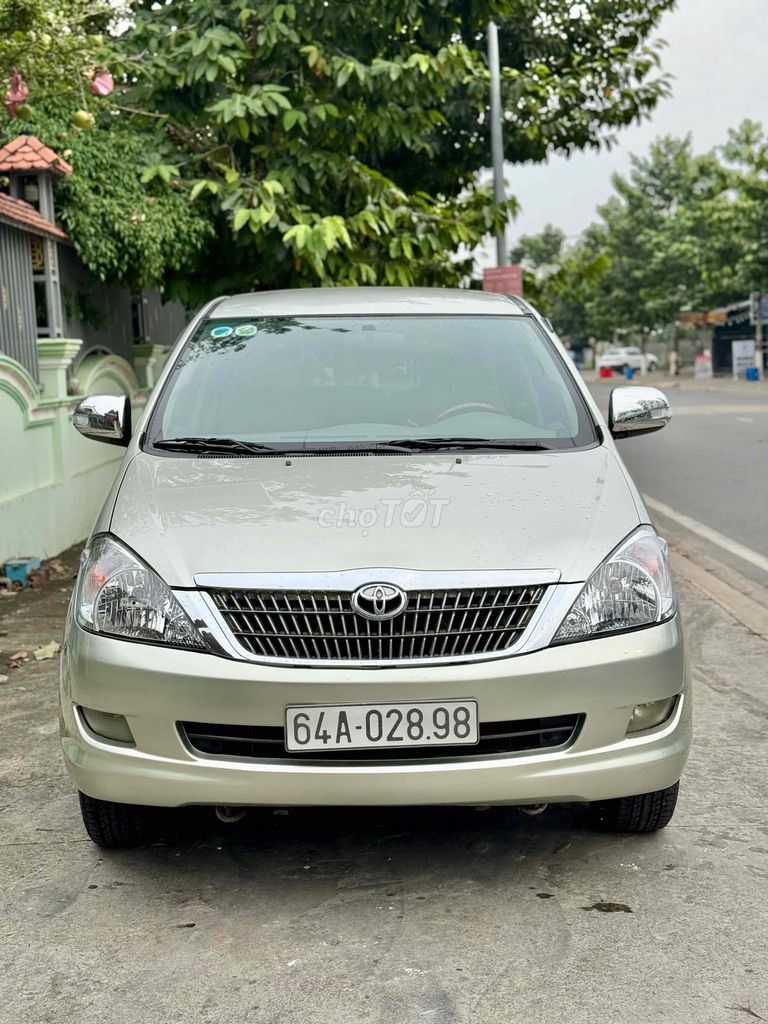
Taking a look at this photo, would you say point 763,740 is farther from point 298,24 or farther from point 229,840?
point 298,24

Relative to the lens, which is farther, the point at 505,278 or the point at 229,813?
the point at 505,278

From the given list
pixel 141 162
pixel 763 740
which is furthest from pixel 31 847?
pixel 141 162

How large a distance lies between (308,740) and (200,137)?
9.15m

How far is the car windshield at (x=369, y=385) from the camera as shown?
13.9 feet

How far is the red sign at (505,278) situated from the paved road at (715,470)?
2.68 m

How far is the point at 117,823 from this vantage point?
3.64 meters

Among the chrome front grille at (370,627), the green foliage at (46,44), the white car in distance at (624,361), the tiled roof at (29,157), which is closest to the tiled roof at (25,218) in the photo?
the tiled roof at (29,157)

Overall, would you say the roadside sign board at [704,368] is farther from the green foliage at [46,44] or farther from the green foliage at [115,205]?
the green foliage at [46,44]

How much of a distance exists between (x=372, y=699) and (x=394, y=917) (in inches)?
22.1

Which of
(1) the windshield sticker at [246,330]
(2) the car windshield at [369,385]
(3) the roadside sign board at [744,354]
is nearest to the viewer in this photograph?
(2) the car windshield at [369,385]

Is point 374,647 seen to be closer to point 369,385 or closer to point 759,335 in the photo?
point 369,385

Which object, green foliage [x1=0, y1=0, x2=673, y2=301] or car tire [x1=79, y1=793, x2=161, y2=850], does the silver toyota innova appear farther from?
green foliage [x1=0, y1=0, x2=673, y2=301]

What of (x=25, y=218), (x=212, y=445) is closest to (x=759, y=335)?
(x=25, y=218)

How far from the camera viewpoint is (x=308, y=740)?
10.4 ft
